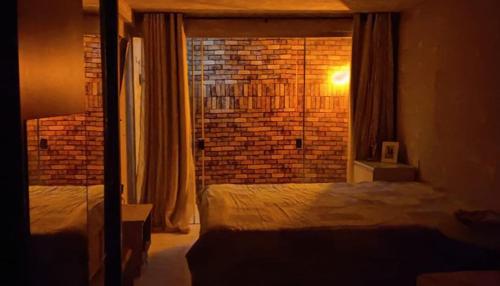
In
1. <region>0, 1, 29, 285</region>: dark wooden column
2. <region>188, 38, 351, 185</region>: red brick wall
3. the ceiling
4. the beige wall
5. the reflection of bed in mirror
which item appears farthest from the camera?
<region>188, 38, 351, 185</region>: red brick wall

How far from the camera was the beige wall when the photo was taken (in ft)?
10.8

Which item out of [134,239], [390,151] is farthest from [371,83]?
[134,239]

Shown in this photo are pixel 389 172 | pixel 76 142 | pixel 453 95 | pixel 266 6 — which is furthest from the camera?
pixel 266 6

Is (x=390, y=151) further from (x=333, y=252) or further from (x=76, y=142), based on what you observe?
(x=76, y=142)

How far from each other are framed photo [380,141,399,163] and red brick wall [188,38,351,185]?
1702 millimetres

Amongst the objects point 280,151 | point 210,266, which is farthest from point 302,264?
point 280,151

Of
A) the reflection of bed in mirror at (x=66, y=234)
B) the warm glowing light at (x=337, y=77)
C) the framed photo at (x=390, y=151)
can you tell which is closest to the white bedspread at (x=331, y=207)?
the framed photo at (x=390, y=151)

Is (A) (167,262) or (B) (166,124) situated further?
(B) (166,124)

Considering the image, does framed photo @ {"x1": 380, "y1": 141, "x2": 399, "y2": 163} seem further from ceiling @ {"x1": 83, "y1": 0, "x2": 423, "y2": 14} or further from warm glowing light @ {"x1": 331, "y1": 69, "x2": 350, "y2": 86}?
warm glowing light @ {"x1": 331, "y1": 69, "x2": 350, "y2": 86}

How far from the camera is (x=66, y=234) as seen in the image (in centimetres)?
137

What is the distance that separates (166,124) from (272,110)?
6.60 feet

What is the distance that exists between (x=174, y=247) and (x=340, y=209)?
1.86 metres

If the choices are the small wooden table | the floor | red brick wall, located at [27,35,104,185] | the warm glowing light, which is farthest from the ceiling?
red brick wall, located at [27,35,104,185]

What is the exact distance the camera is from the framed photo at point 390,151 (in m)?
4.72
